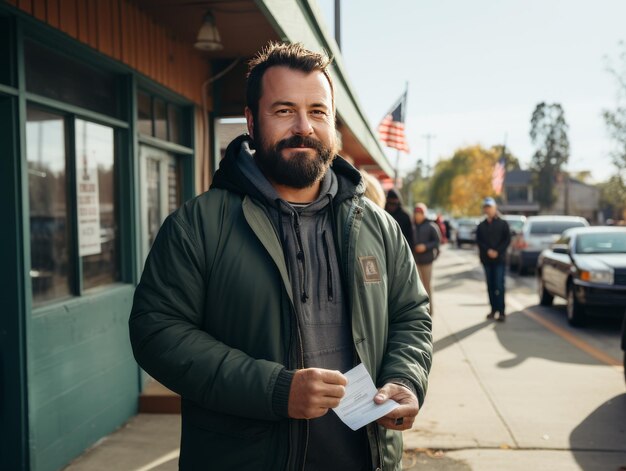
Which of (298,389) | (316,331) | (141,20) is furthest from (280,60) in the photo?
(141,20)

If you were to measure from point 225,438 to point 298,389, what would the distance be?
340 mm

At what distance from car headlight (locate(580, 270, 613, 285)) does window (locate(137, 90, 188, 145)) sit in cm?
628

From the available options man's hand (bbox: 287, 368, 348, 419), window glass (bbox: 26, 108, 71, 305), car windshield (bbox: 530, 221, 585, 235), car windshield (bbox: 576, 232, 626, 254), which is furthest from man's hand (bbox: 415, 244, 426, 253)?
car windshield (bbox: 530, 221, 585, 235)

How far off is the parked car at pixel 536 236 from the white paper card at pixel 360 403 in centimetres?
1707

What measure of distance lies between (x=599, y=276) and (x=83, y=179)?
25.1 feet

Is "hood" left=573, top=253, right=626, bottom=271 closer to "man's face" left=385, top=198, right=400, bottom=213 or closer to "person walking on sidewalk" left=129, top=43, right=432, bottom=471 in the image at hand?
"man's face" left=385, top=198, right=400, bottom=213

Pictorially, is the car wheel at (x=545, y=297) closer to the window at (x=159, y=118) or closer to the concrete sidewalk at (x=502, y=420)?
the concrete sidewalk at (x=502, y=420)

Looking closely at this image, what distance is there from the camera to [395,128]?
16.7m

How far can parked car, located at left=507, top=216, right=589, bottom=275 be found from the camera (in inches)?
716

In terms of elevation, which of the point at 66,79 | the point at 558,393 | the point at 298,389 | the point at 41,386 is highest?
the point at 66,79

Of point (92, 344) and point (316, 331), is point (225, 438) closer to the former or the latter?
point (316, 331)

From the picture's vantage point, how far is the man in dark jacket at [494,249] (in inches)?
419

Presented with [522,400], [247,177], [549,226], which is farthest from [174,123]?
[549,226]

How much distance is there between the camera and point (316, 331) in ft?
6.72
